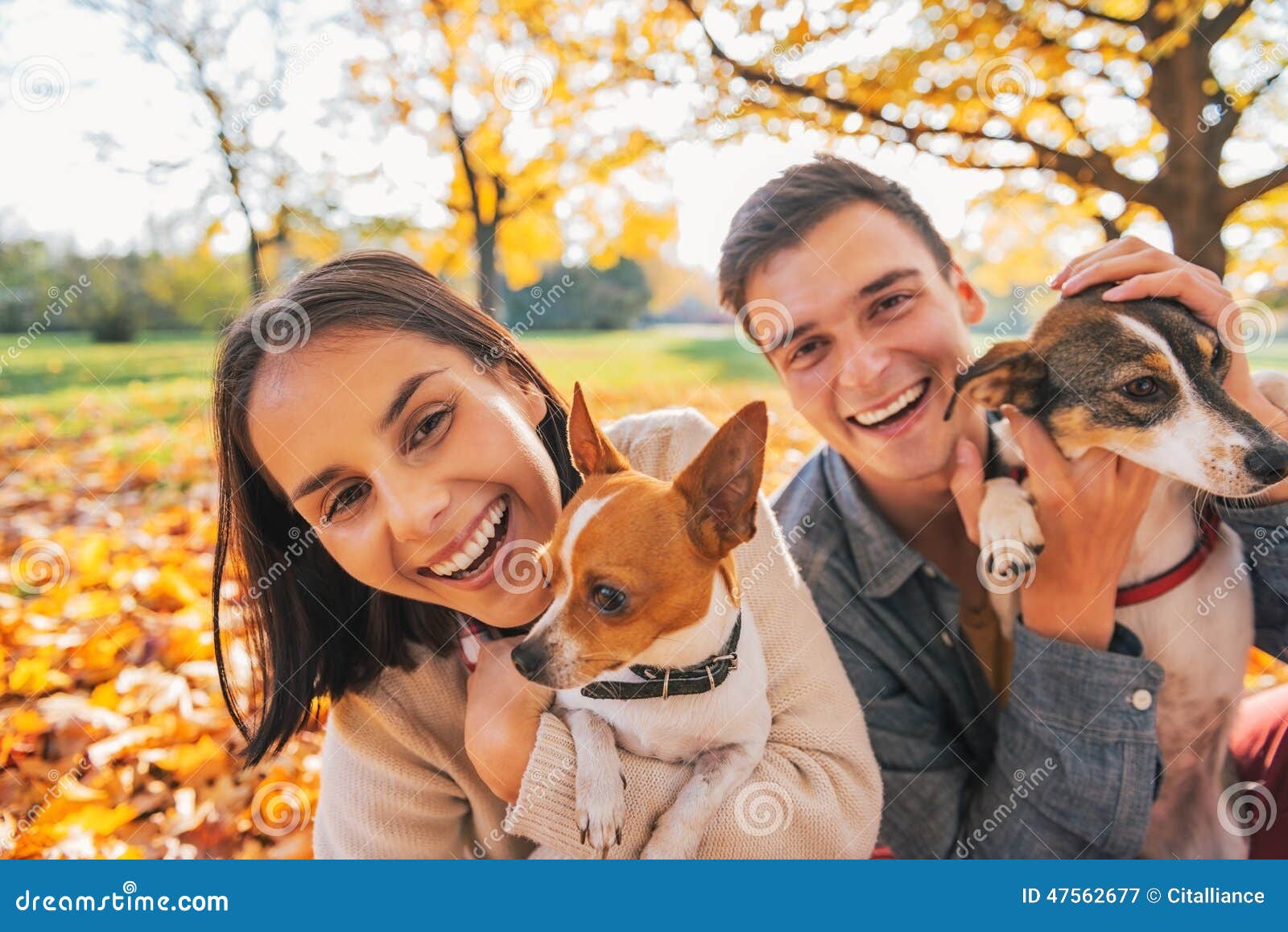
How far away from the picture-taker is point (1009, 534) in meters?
1.99

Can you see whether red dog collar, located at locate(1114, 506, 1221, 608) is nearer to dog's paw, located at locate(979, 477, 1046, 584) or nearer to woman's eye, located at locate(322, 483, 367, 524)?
dog's paw, located at locate(979, 477, 1046, 584)

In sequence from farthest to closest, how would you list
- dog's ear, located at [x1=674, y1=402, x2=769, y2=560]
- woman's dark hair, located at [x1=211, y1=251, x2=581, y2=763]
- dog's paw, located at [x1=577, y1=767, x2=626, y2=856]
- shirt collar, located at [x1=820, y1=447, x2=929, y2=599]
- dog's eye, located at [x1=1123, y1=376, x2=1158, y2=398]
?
1. shirt collar, located at [x1=820, y1=447, x2=929, y2=599]
2. dog's eye, located at [x1=1123, y1=376, x2=1158, y2=398]
3. woman's dark hair, located at [x1=211, y1=251, x2=581, y2=763]
4. dog's paw, located at [x1=577, y1=767, x2=626, y2=856]
5. dog's ear, located at [x1=674, y1=402, x2=769, y2=560]

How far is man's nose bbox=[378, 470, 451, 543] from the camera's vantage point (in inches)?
63.7

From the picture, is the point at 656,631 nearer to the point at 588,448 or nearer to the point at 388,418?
the point at 588,448

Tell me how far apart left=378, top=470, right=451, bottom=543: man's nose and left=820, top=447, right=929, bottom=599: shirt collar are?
1423 millimetres

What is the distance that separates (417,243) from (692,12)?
265 centimetres

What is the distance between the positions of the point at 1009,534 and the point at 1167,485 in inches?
23.4

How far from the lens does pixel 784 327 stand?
2.17 meters

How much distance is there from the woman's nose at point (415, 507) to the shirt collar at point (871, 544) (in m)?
1.42

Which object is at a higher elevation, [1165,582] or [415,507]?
[415,507]

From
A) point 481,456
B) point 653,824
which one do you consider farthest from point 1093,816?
point 481,456

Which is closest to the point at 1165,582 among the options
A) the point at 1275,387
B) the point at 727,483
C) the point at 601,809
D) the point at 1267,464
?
the point at 1267,464

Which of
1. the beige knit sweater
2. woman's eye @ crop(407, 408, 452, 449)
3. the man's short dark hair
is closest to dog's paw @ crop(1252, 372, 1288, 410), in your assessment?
the man's short dark hair

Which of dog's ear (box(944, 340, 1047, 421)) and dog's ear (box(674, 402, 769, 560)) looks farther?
dog's ear (box(944, 340, 1047, 421))
